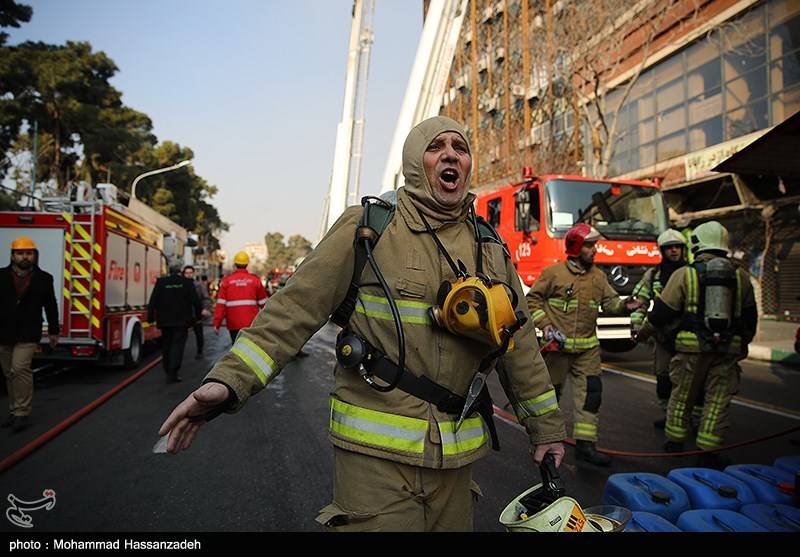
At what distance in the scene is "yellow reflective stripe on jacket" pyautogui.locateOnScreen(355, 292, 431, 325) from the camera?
1.77 metres

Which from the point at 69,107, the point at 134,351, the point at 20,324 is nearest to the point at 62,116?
the point at 69,107

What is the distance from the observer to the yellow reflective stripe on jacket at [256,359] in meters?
1.59

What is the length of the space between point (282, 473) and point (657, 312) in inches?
134

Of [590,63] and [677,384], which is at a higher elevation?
[590,63]

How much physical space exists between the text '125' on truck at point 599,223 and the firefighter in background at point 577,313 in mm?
3331

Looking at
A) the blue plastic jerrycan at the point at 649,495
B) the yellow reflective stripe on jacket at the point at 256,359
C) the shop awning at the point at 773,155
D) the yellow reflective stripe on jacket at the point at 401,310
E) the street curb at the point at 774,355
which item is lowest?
the street curb at the point at 774,355

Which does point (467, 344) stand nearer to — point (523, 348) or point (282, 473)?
point (523, 348)

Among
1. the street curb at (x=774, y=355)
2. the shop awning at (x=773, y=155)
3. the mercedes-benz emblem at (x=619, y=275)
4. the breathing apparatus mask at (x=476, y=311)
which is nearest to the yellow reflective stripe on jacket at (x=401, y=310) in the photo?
the breathing apparatus mask at (x=476, y=311)

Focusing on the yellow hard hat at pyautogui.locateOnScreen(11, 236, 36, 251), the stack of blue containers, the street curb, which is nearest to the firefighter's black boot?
the stack of blue containers

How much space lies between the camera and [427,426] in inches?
66.7

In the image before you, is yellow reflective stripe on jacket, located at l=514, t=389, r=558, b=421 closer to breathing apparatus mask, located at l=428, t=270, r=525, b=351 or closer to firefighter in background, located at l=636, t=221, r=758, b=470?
breathing apparatus mask, located at l=428, t=270, r=525, b=351

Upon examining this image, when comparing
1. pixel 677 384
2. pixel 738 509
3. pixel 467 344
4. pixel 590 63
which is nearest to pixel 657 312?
pixel 677 384

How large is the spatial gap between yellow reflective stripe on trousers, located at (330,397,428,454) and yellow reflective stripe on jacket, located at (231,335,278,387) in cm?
32

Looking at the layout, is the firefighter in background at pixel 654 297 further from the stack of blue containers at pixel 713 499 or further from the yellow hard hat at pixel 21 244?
the yellow hard hat at pixel 21 244
